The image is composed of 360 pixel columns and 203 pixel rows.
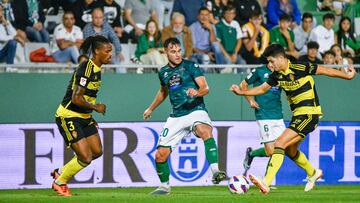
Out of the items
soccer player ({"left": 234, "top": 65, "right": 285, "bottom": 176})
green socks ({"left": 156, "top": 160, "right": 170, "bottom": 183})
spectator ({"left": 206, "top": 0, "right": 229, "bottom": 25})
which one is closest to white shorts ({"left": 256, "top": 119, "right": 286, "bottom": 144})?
soccer player ({"left": 234, "top": 65, "right": 285, "bottom": 176})

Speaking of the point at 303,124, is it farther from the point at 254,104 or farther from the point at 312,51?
the point at 312,51

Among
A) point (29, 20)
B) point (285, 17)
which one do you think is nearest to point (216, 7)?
point (285, 17)

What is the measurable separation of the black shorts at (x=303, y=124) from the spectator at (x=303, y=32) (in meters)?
7.28

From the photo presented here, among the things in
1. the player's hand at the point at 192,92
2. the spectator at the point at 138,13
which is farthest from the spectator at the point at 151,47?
the player's hand at the point at 192,92

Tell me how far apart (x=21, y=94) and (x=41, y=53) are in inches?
44.1

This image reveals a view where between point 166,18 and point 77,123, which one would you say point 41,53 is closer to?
point 166,18

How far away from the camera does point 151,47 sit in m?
20.9

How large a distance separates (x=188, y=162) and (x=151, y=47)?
2672mm

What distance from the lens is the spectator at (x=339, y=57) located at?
22.0m

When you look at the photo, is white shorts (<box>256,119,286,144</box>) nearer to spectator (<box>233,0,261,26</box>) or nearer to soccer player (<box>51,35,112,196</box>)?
soccer player (<box>51,35,112,196</box>)

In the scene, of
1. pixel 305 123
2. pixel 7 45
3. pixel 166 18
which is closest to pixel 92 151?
pixel 305 123

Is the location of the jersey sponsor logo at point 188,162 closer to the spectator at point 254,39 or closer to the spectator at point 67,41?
the spectator at point 67,41

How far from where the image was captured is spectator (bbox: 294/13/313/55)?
22.6 meters

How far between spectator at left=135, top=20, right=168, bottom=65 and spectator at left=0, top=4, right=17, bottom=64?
260 centimetres
